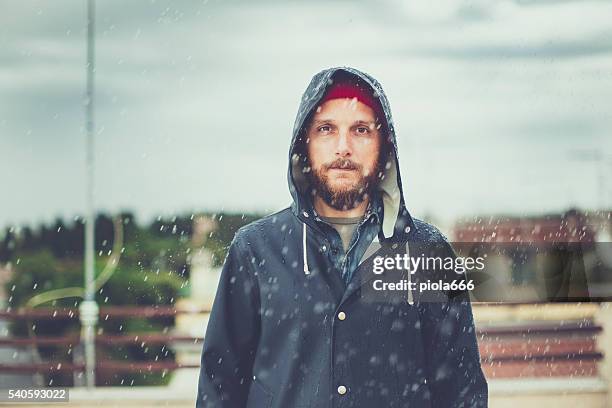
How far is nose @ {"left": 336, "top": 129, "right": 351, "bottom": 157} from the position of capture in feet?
6.38

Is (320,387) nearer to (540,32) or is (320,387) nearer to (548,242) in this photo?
(548,242)

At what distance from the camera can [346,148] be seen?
195cm

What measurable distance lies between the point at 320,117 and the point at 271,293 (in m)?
0.48

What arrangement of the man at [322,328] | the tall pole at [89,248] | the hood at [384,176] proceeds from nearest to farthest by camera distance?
the man at [322,328], the hood at [384,176], the tall pole at [89,248]

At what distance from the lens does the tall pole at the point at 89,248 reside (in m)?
2.93

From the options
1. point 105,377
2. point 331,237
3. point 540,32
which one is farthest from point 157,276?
point 540,32

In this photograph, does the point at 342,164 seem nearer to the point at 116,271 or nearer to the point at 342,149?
the point at 342,149

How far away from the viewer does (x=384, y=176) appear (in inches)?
77.5

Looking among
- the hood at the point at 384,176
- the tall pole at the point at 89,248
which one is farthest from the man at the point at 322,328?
the tall pole at the point at 89,248

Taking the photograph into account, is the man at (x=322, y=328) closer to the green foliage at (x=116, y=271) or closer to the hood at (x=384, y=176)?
the hood at (x=384, y=176)

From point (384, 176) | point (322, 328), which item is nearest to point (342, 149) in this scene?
point (384, 176)

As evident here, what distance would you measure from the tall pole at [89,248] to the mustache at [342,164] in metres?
1.35

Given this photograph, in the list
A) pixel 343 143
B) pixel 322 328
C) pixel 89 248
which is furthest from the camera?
pixel 89 248

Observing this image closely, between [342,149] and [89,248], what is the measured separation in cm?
167
